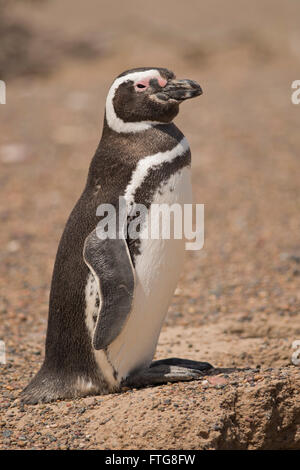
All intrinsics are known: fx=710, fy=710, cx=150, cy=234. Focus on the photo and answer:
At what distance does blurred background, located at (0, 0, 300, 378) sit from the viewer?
5.40 meters

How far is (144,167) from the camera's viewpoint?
334 centimetres

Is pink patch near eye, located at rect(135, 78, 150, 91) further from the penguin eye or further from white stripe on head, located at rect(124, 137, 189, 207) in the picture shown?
white stripe on head, located at rect(124, 137, 189, 207)

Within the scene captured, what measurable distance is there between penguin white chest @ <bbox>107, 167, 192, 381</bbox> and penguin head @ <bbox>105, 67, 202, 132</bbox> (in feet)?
1.00

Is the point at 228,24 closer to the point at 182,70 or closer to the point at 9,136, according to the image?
the point at 182,70

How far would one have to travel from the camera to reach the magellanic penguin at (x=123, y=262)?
3253 mm

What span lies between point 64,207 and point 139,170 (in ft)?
14.2
